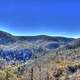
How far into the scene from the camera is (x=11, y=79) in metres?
154

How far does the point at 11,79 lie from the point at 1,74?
6065mm

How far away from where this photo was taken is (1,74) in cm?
15512
